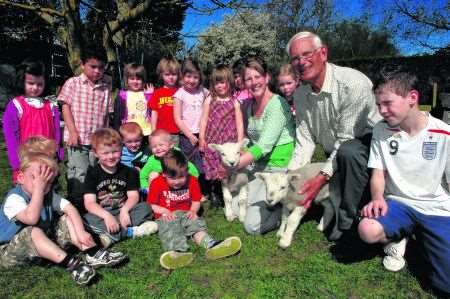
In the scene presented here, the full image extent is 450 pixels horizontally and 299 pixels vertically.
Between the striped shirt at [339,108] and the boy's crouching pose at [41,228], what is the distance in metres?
2.52

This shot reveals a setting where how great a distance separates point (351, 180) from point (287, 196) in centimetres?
72

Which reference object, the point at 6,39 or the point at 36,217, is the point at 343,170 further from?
the point at 6,39

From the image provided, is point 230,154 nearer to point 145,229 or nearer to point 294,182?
point 294,182

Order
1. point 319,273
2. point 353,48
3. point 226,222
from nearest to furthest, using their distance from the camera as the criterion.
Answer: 1. point 319,273
2. point 226,222
3. point 353,48

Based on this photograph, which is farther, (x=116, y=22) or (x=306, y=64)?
(x=116, y=22)

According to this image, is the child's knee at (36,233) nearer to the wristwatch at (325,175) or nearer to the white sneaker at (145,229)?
the white sneaker at (145,229)

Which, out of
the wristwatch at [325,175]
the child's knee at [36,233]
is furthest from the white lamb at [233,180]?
the child's knee at [36,233]

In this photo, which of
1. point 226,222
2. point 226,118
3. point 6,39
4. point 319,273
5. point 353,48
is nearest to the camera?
point 319,273

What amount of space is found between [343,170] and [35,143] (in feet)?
10.7

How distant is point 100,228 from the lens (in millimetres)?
4328

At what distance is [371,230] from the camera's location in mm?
3377

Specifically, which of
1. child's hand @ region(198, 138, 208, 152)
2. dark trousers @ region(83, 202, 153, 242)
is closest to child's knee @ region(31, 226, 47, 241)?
dark trousers @ region(83, 202, 153, 242)

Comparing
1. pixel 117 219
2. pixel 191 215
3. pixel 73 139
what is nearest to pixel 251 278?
pixel 191 215

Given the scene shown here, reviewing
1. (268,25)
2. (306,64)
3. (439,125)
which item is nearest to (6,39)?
(306,64)
